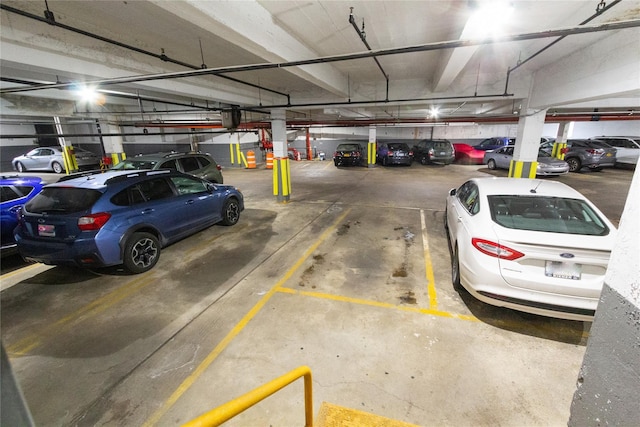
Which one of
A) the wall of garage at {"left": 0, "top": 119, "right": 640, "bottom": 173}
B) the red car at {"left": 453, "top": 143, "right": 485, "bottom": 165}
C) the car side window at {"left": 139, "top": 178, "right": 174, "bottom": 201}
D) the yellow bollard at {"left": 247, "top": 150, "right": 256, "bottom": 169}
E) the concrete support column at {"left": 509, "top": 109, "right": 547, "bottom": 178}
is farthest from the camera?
the yellow bollard at {"left": 247, "top": 150, "right": 256, "bottom": 169}

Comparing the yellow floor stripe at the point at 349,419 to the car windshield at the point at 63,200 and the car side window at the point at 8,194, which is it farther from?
the car side window at the point at 8,194

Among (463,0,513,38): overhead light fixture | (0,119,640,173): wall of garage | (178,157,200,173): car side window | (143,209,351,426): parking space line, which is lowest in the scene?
(143,209,351,426): parking space line

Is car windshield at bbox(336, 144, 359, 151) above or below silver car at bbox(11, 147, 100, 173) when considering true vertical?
above

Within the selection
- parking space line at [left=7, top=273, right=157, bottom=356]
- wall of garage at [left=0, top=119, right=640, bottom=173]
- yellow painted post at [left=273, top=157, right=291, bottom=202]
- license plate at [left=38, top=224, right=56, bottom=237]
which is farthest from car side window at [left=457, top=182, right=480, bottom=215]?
wall of garage at [left=0, top=119, right=640, bottom=173]

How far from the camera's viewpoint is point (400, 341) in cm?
293

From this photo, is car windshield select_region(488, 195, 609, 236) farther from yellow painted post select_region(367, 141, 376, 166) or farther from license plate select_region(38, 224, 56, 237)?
yellow painted post select_region(367, 141, 376, 166)

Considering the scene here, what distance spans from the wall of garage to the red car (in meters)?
3.04

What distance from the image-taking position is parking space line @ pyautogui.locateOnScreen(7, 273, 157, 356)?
2957 mm

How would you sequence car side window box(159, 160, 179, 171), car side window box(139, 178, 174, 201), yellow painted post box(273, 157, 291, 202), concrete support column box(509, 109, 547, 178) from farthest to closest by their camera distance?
yellow painted post box(273, 157, 291, 202) → concrete support column box(509, 109, 547, 178) → car side window box(159, 160, 179, 171) → car side window box(139, 178, 174, 201)

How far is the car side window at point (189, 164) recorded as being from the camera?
780 centimetres

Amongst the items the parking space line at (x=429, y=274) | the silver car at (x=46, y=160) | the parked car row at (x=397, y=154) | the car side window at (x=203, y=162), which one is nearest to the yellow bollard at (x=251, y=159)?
the parked car row at (x=397, y=154)

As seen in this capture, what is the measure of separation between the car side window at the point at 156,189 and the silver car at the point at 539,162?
11856 mm

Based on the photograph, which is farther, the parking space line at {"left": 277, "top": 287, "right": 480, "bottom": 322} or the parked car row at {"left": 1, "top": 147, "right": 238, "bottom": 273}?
the parked car row at {"left": 1, "top": 147, "right": 238, "bottom": 273}

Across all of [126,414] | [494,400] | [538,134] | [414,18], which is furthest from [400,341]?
[538,134]
